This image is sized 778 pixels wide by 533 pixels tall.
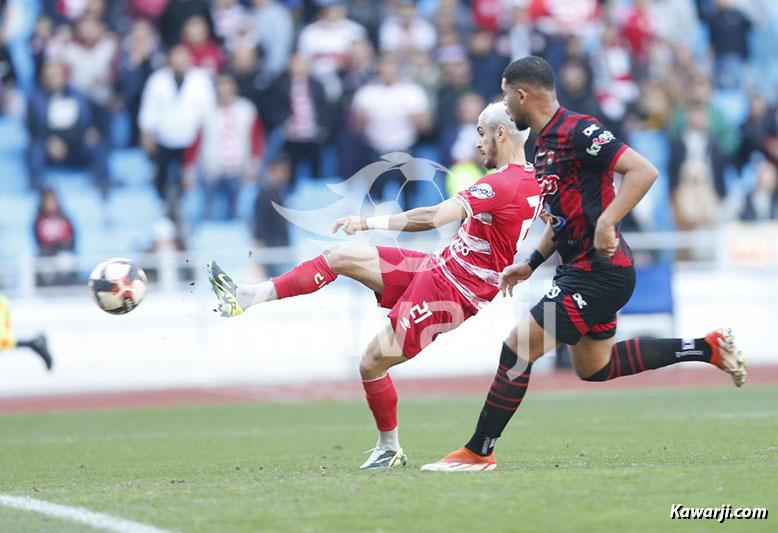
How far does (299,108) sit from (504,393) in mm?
11765

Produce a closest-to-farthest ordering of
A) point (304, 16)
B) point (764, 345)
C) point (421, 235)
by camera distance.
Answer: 1. point (421, 235)
2. point (764, 345)
3. point (304, 16)

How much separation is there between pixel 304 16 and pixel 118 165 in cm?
406

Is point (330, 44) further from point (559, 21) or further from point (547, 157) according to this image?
point (547, 157)

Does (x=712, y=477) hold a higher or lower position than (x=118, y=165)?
lower

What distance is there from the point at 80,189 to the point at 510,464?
1271cm

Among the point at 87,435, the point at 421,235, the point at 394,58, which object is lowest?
the point at 87,435

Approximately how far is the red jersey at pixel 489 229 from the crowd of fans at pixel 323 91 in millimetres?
9052

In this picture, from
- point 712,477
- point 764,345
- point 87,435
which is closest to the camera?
point 712,477

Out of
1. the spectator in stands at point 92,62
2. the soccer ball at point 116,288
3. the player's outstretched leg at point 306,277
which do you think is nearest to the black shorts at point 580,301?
the player's outstretched leg at point 306,277

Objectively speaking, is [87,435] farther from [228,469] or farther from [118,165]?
[118,165]

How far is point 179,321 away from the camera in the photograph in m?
16.9

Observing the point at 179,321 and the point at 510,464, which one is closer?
the point at 510,464

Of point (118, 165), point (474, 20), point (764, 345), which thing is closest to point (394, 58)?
point (474, 20)

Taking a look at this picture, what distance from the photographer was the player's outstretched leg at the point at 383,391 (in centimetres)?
739
